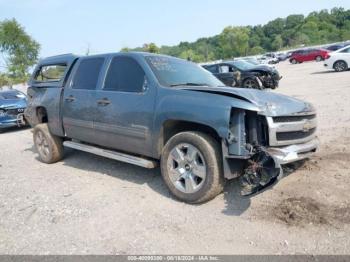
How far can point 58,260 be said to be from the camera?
3.51m

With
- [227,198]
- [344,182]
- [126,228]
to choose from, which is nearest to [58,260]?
[126,228]

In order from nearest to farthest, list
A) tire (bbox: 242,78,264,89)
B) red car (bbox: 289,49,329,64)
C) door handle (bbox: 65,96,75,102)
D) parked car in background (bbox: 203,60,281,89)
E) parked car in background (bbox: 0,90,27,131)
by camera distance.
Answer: door handle (bbox: 65,96,75,102)
parked car in background (bbox: 0,90,27,131)
parked car in background (bbox: 203,60,281,89)
tire (bbox: 242,78,264,89)
red car (bbox: 289,49,329,64)

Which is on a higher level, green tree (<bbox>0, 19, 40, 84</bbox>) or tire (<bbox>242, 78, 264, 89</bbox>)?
green tree (<bbox>0, 19, 40, 84</bbox>)

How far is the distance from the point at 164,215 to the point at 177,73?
212 centimetres

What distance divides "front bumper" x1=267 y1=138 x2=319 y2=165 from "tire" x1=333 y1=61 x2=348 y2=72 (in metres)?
18.8

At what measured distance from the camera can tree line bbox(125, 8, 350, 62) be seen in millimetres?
103438

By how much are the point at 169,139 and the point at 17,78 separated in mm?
46519

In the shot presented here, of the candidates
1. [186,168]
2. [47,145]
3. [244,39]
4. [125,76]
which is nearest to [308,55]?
[47,145]

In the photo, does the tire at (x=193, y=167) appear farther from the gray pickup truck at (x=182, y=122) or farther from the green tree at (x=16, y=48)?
the green tree at (x=16, y=48)

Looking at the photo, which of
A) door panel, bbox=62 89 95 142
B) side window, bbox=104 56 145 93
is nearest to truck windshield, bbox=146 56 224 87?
side window, bbox=104 56 145 93

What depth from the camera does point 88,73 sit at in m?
5.98

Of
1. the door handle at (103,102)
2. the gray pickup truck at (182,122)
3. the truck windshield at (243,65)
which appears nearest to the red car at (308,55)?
the truck windshield at (243,65)

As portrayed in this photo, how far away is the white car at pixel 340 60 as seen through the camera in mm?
21005

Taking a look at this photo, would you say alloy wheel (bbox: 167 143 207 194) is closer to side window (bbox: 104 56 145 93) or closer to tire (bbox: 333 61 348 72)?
side window (bbox: 104 56 145 93)
